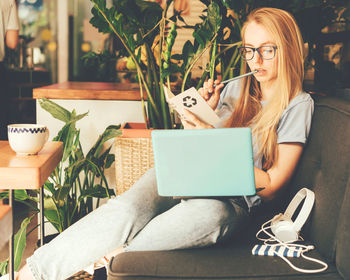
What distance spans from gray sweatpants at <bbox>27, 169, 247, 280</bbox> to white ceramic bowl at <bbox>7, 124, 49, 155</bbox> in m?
0.26

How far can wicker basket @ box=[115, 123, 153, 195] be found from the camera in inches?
75.9

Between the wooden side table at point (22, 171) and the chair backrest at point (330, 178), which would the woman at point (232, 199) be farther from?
the wooden side table at point (22, 171)

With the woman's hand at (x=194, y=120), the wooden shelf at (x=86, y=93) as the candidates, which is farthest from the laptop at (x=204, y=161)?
the wooden shelf at (x=86, y=93)

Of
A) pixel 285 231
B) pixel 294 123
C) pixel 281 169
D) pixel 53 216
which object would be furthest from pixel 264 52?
pixel 53 216

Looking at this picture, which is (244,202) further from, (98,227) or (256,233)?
(98,227)

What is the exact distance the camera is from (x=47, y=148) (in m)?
1.42

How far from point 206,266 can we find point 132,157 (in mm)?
926

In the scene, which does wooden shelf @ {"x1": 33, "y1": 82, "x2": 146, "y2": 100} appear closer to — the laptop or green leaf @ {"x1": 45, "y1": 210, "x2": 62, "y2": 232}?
green leaf @ {"x1": 45, "y1": 210, "x2": 62, "y2": 232}

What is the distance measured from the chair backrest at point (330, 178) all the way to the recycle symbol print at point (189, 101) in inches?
15.1

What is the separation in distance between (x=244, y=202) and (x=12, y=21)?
8.82 feet

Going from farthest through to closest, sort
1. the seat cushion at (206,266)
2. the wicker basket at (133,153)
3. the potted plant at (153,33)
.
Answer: the wicker basket at (133,153) < the potted plant at (153,33) < the seat cushion at (206,266)

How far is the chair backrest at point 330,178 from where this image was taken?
1090 millimetres

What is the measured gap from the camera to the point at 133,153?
194cm

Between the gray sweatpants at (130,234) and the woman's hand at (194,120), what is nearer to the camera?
the gray sweatpants at (130,234)
